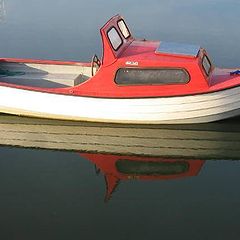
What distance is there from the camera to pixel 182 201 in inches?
327

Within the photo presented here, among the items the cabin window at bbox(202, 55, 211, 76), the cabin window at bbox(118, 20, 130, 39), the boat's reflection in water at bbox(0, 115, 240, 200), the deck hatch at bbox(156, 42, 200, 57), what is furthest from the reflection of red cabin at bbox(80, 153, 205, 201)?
the cabin window at bbox(118, 20, 130, 39)

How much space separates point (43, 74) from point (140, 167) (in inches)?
176

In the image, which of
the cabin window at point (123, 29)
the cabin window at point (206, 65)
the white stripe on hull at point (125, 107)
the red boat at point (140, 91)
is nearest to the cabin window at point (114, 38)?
the red boat at point (140, 91)

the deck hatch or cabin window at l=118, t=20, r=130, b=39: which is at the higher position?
cabin window at l=118, t=20, r=130, b=39

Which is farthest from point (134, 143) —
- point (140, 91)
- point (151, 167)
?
point (140, 91)

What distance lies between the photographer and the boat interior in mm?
12281

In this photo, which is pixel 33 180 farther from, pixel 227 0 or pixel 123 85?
pixel 227 0

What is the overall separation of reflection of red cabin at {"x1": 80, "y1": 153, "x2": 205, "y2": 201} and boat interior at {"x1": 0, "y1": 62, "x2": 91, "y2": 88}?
9.56 feet

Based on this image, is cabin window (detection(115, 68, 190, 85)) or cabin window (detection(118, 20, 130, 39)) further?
cabin window (detection(118, 20, 130, 39))

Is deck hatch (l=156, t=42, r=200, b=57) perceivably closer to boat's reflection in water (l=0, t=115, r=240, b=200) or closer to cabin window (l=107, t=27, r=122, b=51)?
cabin window (l=107, t=27, r=122, b=51)

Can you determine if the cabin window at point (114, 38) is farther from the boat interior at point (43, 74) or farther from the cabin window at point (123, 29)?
the boat interior at point (43, 74)

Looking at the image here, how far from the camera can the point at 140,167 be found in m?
9.63

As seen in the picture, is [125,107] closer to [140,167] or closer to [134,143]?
[134,143]

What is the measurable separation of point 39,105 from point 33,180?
9.01 ft
